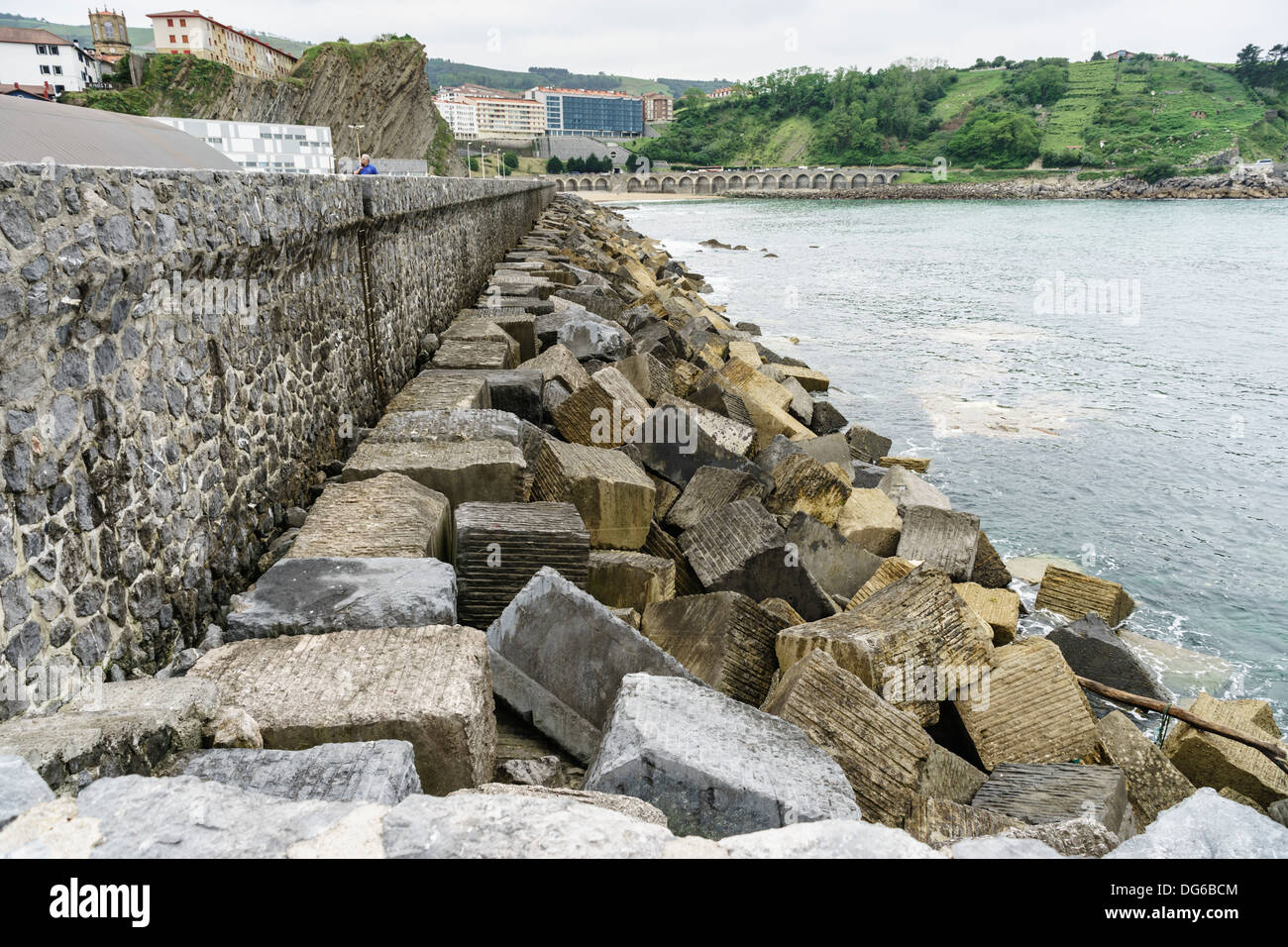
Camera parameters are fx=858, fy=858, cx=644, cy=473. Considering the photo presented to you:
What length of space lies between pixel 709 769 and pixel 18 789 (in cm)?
151

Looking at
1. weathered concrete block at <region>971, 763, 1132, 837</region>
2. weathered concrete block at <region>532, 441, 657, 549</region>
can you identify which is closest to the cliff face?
weathered concrete block at <region>532, 441, 657, 549</region>

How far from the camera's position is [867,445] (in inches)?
351

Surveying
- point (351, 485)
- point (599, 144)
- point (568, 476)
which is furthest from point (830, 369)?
point (599, 144)

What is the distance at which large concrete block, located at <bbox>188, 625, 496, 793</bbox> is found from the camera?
2318 mm

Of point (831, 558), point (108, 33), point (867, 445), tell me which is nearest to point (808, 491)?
point (831, 558)

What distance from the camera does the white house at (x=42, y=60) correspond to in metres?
47.5

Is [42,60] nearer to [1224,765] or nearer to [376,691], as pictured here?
[376,691]

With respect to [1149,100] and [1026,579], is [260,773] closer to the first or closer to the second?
[1026,579]

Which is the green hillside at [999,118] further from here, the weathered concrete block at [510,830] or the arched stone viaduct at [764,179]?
the weathered concrete block at [510,830]

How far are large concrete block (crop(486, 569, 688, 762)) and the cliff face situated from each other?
4584 cm

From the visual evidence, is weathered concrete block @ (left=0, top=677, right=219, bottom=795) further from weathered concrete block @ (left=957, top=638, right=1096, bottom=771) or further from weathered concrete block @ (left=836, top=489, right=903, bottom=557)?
weathered concrete block @ (left=836, top=489, right=903, bottom=557)

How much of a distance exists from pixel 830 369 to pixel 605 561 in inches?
418

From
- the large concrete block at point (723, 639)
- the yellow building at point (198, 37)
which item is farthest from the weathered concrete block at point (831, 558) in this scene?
the yellow building at point (198, 37)

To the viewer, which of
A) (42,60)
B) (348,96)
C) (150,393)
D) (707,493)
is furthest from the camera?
(42,60)
